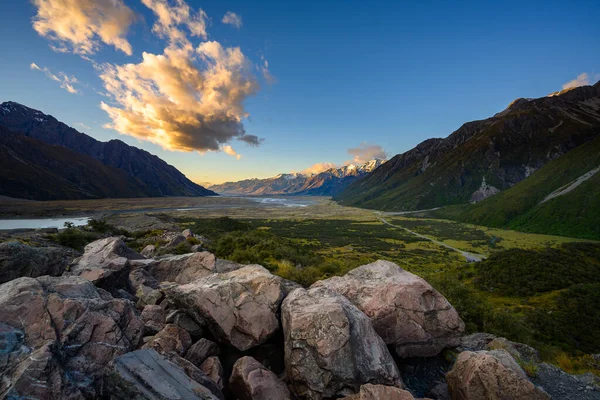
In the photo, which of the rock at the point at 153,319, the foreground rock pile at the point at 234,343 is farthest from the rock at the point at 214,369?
the rock at the point at 153,319

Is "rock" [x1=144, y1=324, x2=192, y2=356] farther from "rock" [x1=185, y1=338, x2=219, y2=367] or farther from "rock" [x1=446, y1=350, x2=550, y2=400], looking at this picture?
"rock" [x1=446, y1=350, x2=550, y2=400]

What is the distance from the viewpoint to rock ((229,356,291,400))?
29.6 ft

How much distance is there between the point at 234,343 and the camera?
36.1ft

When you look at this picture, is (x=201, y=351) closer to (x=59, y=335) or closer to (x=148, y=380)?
(x=148, y=380)

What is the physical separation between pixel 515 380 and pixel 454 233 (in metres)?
137

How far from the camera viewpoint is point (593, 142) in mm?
176000

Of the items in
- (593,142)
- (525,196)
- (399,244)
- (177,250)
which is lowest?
(399,244)

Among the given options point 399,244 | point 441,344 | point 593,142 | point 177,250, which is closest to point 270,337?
point 441,344

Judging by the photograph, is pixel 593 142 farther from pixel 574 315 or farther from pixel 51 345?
pixel 51 345

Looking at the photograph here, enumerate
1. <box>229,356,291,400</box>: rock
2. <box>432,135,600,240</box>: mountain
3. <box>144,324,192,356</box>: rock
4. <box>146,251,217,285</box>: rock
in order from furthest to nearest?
<box>432,135,600,240</box>: mountain, <box>146,251,217,285</box>: rock, <box>144,324,192,356</box>: rock, <box>229,356,291,400</box>: rock

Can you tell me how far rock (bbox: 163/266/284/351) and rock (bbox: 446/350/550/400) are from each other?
7517mm

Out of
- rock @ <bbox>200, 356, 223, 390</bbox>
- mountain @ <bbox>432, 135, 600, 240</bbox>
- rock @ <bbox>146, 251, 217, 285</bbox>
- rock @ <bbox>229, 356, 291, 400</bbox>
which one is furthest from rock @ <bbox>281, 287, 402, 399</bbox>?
Result: mountain @ <bbox>432, 135, 600, 240</bbox>

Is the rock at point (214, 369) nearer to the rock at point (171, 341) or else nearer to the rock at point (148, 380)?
the rock at point (171, 341)

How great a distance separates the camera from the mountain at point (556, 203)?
388ft
